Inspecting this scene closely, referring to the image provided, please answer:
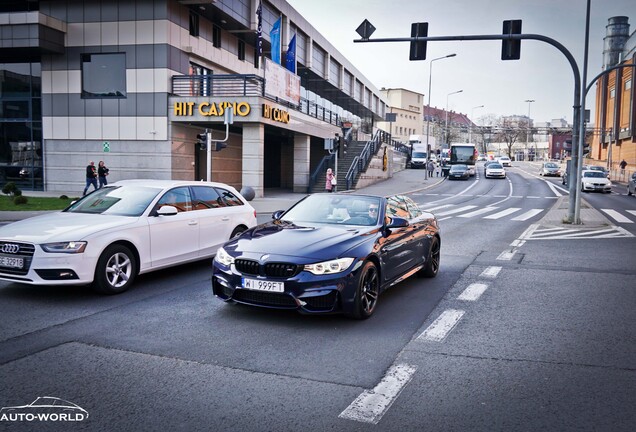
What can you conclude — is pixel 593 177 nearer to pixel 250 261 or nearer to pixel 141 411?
pixel 250 261

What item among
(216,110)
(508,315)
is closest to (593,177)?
(216,110)

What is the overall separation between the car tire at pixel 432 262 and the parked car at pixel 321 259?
1019mm

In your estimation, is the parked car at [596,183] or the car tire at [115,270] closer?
the car tire at [115,270]

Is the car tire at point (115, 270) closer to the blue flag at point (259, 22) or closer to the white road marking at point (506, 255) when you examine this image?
the white road marking at point (506, 255)

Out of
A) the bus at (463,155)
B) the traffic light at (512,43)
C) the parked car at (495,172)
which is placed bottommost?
the parked car at (495,172)

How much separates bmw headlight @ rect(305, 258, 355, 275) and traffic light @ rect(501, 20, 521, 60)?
463 inches

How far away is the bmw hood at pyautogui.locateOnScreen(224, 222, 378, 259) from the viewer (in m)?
6.11

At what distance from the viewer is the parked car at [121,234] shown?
674cm

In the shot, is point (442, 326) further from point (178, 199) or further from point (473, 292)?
point (178, 199)

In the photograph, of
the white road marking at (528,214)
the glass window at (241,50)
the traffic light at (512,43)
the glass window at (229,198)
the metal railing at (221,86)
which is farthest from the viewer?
the glass window at (241,50)

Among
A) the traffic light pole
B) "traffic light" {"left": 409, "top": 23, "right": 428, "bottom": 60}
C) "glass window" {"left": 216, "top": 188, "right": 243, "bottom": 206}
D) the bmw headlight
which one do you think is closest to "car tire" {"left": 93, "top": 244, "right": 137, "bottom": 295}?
"glass window" {"left": 216, "top": 188, "right": 243, "bottom": 206}

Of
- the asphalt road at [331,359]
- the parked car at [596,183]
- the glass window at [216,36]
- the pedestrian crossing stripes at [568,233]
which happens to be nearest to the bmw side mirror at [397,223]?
the asphalt road at [331,359]

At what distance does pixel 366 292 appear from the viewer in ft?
20.8

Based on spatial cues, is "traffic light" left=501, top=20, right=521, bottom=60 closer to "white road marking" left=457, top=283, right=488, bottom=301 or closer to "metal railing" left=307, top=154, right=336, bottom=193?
"white road marking" left=457, top=283, right=488, bottom=301
